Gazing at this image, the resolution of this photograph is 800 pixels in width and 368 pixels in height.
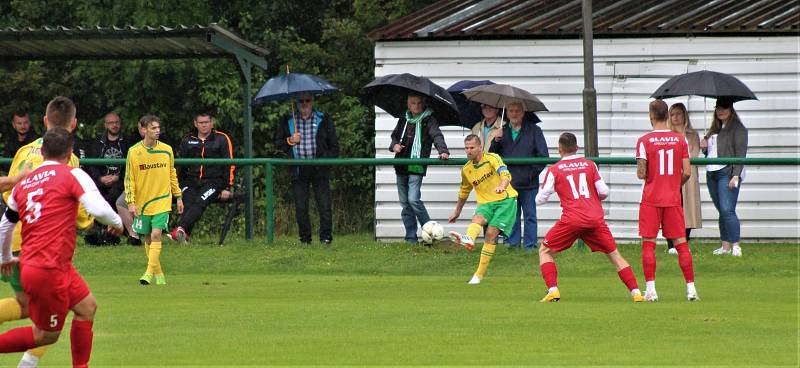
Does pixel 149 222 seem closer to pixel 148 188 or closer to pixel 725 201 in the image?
pixel 148 188

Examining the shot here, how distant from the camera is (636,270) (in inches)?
682

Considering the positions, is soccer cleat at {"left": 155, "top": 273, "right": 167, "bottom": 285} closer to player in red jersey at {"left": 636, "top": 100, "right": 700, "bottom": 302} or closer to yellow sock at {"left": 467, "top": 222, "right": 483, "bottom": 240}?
yellow sock at {"left": 467, "top": 222, "right": 483, "bottom": 240}

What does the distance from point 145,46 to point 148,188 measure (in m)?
5.93

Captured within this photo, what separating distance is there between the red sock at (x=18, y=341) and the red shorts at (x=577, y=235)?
5.84m

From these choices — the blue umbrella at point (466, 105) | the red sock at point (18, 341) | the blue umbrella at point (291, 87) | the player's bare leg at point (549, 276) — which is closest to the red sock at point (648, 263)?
the player's bare leg at point (549, 276)

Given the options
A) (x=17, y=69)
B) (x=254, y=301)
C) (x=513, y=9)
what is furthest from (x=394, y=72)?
(x=17, y=69)

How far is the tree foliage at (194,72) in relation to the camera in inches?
1074

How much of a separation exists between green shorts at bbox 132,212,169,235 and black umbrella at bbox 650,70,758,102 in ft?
21.1

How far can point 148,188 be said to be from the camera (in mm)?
15969

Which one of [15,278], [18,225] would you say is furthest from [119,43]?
[15,278]

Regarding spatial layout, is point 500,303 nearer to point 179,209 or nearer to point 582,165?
point 582,165

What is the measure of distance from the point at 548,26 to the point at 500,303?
8.53 m

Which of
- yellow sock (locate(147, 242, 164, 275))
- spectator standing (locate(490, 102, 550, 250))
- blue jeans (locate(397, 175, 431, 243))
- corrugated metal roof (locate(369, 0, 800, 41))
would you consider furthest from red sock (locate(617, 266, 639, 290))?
corrugated metal roof (locate(369, 0, 800, 41))

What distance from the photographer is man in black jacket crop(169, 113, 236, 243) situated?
19578mm
